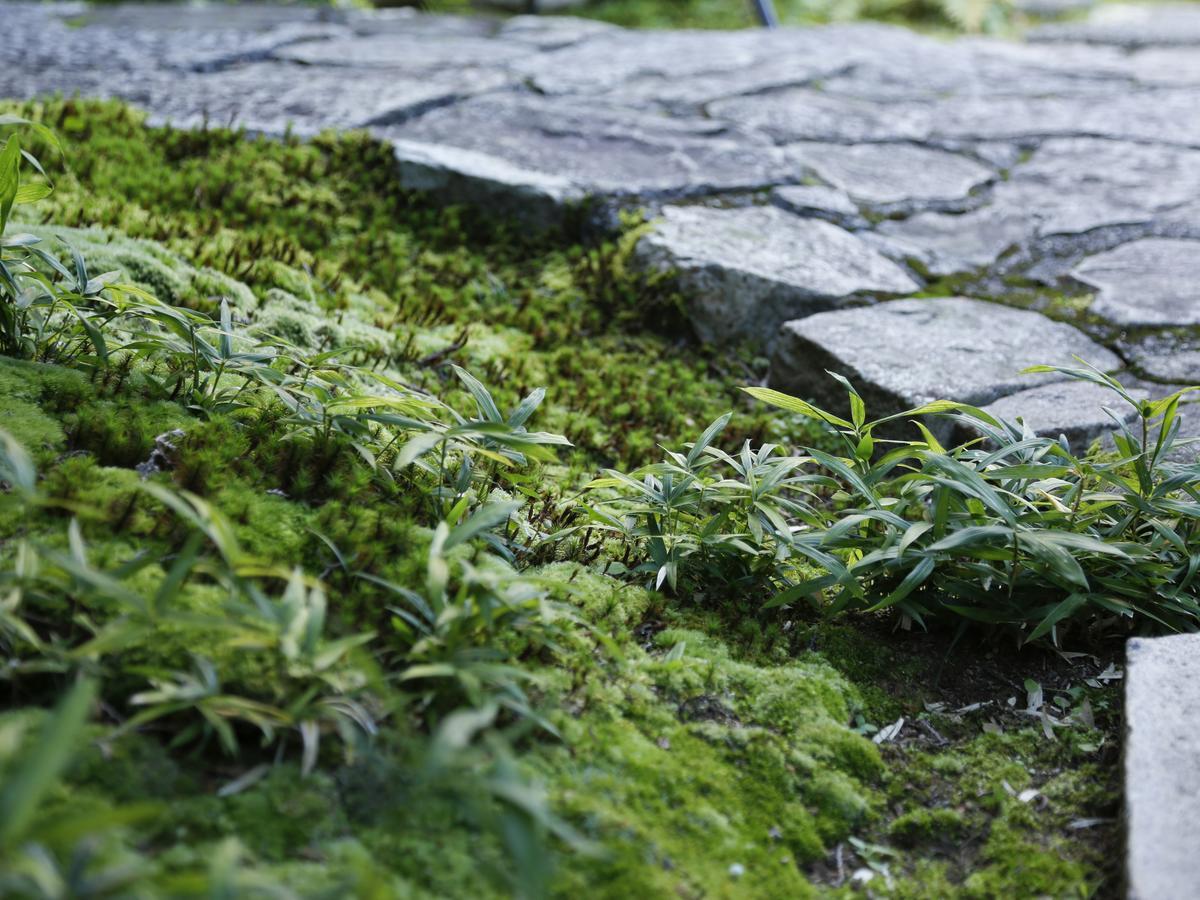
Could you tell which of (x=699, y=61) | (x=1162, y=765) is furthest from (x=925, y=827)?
(x=699, y=61)

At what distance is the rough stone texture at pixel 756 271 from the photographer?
11.9 ft

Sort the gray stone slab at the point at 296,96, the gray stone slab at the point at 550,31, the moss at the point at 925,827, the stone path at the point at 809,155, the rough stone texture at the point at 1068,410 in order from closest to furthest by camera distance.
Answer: the moss at the point at 925,827 → the rough stone texture at the point at 1068,410 → the stone path at the point at 809,155 → the gray stone slab at the point at 296,96 → the gray stone slab at the point at 550,31

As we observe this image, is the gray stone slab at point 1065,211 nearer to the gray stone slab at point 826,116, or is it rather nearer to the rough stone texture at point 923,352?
the rough stone texture at point 923,352

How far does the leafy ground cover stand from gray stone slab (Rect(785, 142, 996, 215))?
7.49ft

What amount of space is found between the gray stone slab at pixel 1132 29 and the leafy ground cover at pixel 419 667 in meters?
7.37

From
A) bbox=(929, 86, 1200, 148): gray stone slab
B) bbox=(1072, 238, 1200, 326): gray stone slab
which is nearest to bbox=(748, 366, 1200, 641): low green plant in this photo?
bbox=(1072, 238, 1200, 326): gray stone slab

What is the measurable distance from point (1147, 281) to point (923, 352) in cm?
129

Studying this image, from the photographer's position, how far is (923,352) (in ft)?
10.8

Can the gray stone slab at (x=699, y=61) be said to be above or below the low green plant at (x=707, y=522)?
above

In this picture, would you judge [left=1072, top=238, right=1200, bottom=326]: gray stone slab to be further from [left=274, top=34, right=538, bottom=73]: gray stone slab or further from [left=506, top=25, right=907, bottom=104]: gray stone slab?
[left=274, top=34, right=538, bottom=73]: gray stone slab

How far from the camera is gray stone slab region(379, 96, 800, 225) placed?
167 inches

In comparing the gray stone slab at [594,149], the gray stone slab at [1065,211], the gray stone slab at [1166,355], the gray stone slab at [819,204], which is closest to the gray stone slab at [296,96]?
the gray stone slab at [594,149]

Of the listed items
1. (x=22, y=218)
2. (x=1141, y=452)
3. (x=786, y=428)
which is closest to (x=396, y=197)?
(x=22, y=218)

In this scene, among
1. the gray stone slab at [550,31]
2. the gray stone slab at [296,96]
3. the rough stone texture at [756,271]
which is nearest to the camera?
the rough stone texture at [756,271]
